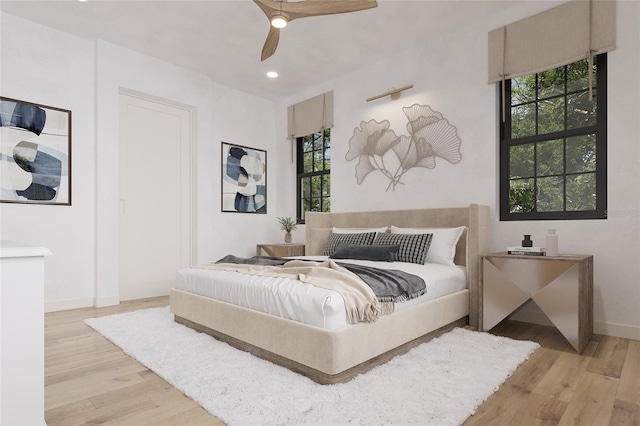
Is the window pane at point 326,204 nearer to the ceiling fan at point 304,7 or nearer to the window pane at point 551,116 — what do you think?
the window pane at point 551,116

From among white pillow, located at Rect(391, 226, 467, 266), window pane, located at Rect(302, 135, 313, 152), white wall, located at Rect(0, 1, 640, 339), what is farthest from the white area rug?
window pane, located at Rect(302, 135, 313, 152)

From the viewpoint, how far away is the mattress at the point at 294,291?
2.07 m

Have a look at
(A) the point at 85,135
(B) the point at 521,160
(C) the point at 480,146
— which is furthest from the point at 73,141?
(B) the point at 521,160

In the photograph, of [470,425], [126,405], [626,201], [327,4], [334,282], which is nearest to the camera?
[470,425]

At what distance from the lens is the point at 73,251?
13.2ft

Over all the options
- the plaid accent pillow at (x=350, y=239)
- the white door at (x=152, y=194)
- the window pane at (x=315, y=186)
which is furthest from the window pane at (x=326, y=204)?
the white door at (x=152, y=194)

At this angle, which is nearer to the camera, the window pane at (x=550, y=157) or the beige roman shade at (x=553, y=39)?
the beige roman shade at (x=553, y=39)

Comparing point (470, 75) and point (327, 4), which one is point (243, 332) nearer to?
point (327, 4)

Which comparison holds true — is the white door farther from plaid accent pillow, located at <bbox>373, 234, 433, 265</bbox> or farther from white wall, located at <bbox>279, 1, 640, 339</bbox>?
plaid accent pillow, located at <bbox>373, 234, 433, 265</bbox>

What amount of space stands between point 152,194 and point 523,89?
4.28m

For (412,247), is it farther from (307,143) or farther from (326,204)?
(307,143)

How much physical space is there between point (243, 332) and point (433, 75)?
329cm

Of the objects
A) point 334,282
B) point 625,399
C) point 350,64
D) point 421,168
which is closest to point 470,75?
point 421,168

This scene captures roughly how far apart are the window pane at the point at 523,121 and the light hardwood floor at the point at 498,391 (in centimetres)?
185
